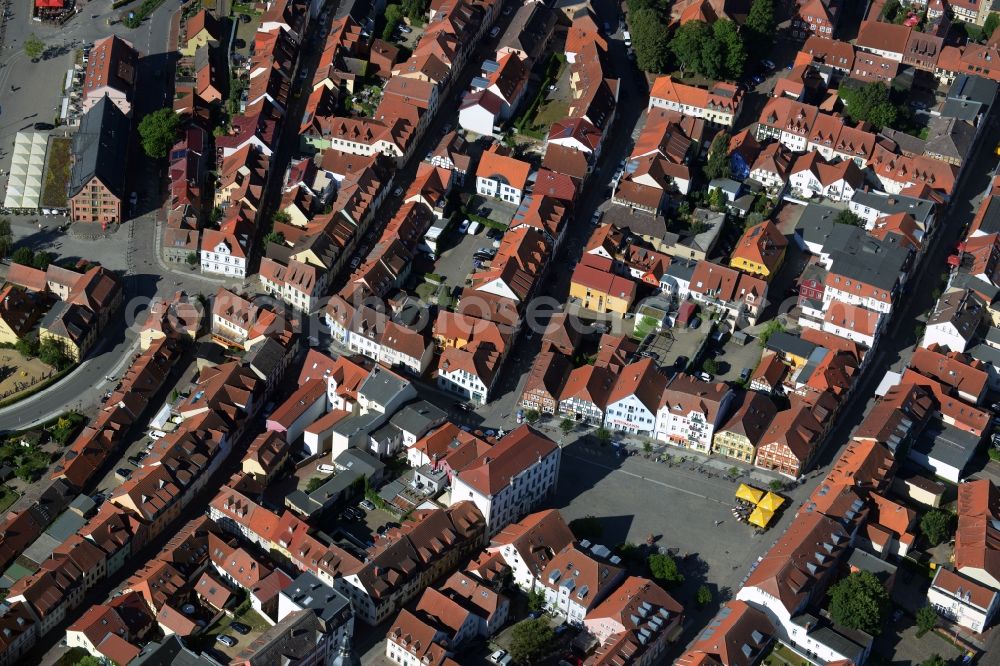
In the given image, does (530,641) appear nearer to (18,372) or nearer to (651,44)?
(18,372)

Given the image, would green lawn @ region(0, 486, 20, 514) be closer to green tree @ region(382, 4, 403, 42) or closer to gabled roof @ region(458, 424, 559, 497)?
gabled roof @ region(458, 424, 559, 497)

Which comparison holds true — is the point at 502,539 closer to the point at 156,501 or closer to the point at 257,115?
the point at 156,501

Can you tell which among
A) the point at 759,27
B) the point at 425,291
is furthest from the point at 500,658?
the point at 759,27

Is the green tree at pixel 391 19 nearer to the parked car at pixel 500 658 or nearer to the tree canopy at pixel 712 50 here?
the tree canopy at pixel 712 50

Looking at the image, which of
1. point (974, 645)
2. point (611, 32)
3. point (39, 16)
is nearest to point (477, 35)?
point (611, 32)

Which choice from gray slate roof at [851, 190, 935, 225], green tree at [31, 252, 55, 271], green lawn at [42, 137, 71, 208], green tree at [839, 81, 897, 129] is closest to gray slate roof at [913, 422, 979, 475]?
gray slate roof at [851, 190, 935, 225]

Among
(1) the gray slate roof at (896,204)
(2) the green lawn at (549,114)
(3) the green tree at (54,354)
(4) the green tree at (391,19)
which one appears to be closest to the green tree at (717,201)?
(1) the gray slate roof at (896,204)

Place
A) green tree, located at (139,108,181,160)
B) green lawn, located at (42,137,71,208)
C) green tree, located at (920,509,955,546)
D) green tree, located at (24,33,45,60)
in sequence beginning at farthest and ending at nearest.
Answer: green tree, located at (24,33,45,60) < green tree, located at (139,108,181,160) < green lawn, located at (42,137,71,208) < green tree, located at (920,509,955,546)
